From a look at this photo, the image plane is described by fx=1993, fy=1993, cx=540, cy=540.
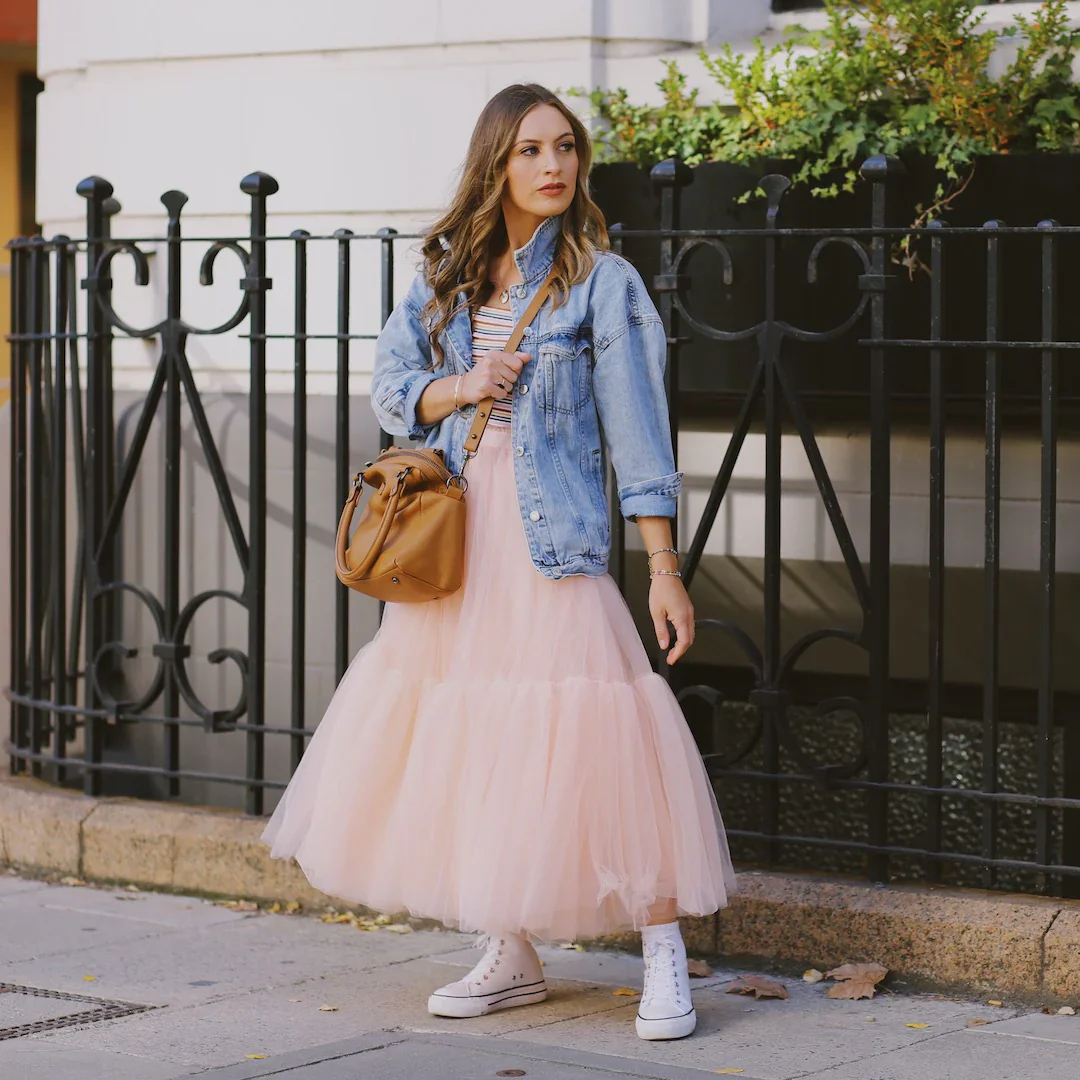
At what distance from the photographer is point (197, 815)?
6.14 m

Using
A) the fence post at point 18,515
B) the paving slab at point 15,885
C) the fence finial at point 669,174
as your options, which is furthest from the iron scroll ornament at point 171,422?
the fence finial at point 669,174

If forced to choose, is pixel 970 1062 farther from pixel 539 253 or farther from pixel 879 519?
pixel 539 253

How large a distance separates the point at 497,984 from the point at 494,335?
1523 millimetres

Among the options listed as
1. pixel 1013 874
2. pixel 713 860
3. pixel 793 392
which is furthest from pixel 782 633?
pixel 713 860

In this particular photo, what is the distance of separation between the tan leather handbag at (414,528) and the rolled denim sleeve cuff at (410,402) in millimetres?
126

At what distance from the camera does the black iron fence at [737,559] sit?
5.08 m

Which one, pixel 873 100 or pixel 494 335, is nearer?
pixel 494 335

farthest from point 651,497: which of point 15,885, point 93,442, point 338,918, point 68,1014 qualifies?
point 15,885

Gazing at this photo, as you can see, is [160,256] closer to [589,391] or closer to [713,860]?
[589,391]

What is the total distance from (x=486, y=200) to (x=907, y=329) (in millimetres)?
1983

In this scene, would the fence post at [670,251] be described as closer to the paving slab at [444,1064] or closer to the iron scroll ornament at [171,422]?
the iron scroll ornament at [171,422]

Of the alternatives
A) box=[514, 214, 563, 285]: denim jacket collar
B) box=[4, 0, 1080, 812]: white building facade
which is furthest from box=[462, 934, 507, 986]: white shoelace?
box=[4, 0, 1080, 812]: white building facade

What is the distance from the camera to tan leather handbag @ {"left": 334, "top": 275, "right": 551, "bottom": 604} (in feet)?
14.3

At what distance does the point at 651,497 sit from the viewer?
4.38 metres
